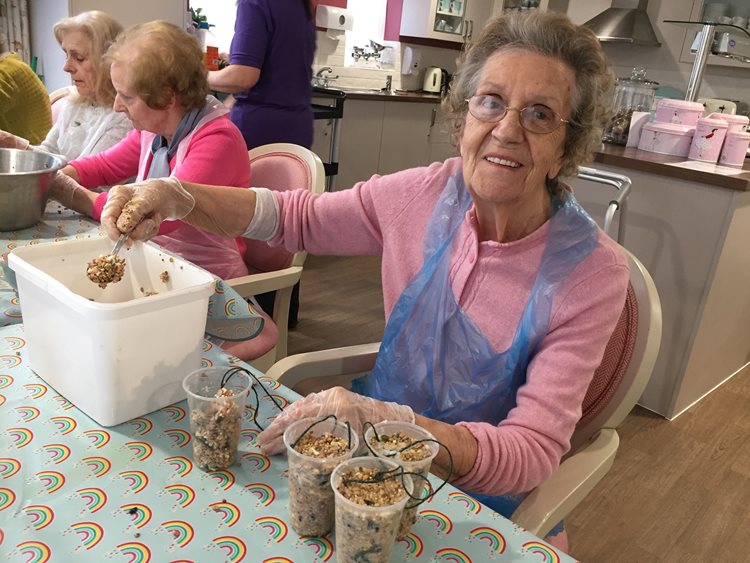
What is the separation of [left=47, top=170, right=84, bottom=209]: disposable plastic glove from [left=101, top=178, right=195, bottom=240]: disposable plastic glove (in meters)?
0.66

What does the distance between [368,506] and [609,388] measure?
2.03 feet

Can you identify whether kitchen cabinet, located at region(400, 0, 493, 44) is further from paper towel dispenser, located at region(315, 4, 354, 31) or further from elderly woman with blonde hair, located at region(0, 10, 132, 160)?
elderly woman with blonde hair, located at region(0, 10, 132, 160)

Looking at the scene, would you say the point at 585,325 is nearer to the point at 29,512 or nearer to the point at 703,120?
A: the point at 29,512

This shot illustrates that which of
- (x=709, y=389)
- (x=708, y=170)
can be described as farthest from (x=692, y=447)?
(x=708, y=170)

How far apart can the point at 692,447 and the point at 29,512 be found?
7.27 ft

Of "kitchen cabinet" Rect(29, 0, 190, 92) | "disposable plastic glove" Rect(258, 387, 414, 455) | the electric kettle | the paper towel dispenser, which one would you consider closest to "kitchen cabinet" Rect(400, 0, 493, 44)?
the electric kettle

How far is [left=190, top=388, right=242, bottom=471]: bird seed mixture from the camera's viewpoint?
29.4 inches

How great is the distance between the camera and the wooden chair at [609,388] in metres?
0.95

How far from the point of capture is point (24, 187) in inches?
55.4

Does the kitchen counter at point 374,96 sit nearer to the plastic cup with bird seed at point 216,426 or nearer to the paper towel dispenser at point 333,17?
the paper towel dispenser at point 333,17

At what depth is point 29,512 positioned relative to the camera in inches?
26.2

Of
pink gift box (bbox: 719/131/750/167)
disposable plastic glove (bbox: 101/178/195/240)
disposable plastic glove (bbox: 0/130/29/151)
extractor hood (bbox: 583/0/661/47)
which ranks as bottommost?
disposable plastic glove (bbox: 0/130/29/151)

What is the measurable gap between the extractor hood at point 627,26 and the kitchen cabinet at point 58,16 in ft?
10.3

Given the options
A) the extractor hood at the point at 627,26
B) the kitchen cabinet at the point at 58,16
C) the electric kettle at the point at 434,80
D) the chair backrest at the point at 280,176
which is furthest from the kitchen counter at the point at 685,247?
the electric kettle at the point at 434,80
